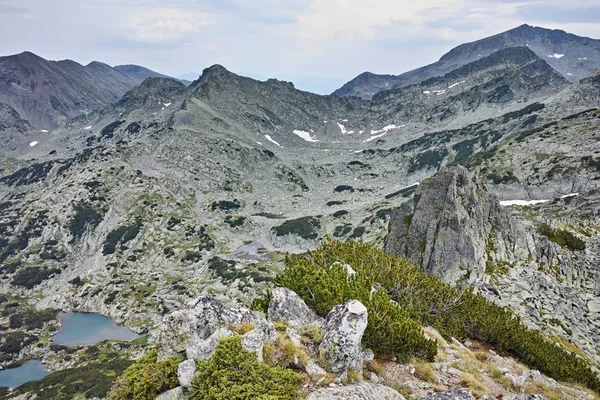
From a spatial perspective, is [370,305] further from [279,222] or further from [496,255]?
[279,222]

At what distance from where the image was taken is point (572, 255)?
42.4 meters

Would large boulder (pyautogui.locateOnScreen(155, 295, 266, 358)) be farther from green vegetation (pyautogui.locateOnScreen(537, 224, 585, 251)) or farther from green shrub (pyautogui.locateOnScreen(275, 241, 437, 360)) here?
green vegetation (pyautogui.locateOnScreen(537, 224, 585, 251))

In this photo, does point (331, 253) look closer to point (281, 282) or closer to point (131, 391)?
point (281, 282)

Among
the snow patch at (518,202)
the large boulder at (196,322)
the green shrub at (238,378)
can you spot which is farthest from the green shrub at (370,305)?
the snow patch at (518,202)

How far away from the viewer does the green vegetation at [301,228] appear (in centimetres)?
12578

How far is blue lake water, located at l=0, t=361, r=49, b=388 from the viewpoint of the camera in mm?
73188

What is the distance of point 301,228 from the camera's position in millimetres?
129000

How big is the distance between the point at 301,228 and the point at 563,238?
8972cm

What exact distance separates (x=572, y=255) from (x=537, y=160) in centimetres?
Result: 7947

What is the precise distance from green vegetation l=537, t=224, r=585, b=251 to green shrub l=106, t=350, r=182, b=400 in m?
47.3

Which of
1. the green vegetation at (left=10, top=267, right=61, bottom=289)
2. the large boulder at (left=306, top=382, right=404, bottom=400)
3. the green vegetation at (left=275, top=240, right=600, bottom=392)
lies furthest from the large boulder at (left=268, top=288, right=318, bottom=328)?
the green vegetation at (left=10, top=267, right=61, bottom=289)

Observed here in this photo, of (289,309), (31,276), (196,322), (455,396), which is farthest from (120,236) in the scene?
(455,396)

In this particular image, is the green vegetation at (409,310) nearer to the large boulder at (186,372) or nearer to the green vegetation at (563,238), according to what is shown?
the large boulder at (186,372)

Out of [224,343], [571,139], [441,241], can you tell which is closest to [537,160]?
[571,139]
